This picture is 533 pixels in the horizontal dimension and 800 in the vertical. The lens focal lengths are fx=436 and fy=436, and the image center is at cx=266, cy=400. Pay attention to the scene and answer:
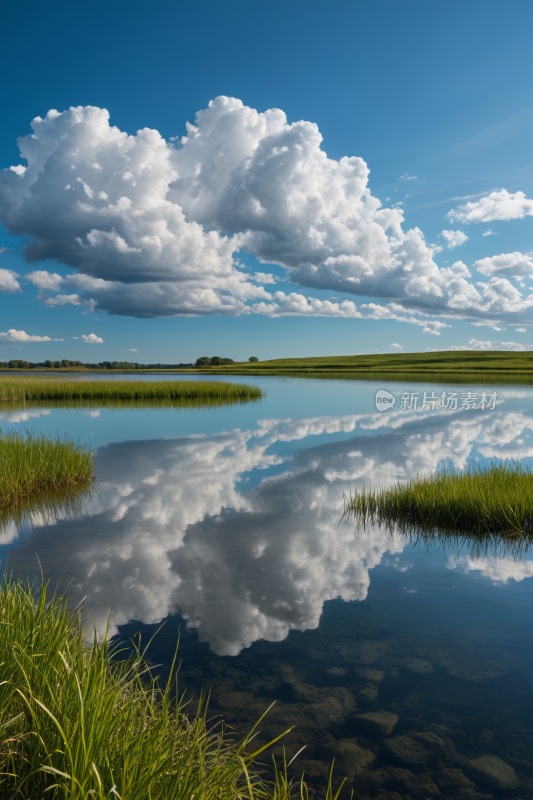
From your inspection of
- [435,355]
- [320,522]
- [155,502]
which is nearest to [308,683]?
[320,522]

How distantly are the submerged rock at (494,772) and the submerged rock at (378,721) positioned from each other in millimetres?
755

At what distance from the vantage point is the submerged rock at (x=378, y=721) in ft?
14.3

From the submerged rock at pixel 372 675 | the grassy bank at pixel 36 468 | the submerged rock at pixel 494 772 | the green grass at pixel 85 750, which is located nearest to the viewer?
the green grass at pixel 85 750

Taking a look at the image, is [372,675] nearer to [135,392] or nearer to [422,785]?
[422,785]

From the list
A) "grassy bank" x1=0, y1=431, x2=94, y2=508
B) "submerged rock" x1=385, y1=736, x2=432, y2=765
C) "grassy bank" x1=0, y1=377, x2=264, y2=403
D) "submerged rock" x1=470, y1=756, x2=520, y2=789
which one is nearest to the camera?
"submerged rock" x1=470, y1=756, x2=520, y2=789

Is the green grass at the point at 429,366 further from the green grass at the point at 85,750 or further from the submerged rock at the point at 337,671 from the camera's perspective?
the green grass at the point at 85,750

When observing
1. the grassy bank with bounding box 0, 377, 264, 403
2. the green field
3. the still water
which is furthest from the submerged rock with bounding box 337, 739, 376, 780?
the green field

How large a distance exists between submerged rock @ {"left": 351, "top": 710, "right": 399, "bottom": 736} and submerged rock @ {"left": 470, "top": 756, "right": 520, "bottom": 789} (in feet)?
2.48

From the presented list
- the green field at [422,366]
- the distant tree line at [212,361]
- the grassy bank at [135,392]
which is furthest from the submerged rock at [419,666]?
the distant tree line at [212,361]

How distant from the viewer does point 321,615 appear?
6594mm

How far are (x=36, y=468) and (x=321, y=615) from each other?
10789 millimetres

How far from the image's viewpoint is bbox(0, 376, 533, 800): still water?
4.21 m

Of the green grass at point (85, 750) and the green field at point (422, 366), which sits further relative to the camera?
the green field at point (422, 366)

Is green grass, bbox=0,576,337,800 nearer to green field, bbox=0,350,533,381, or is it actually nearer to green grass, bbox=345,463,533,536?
green grass, bbox=345,463,533,536
